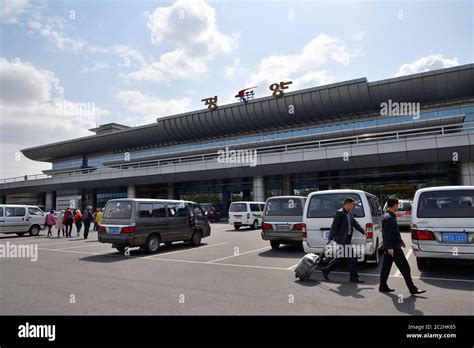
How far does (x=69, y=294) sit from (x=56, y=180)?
42.8 m

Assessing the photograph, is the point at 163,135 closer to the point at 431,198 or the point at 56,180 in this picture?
the point at 56,180

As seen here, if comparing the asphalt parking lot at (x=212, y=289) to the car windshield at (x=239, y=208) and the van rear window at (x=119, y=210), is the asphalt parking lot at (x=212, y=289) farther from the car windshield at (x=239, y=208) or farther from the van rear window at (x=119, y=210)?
the car windshield at (x=239, y=208)

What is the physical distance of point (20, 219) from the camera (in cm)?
1978

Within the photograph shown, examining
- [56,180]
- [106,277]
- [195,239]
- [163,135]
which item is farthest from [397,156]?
[56,180]

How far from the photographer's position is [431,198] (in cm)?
779

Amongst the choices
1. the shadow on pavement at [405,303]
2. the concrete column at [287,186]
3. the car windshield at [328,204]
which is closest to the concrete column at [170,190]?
the concrete column at [287,186]

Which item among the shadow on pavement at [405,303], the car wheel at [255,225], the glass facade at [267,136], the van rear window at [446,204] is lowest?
the shadow on pavement at [405,303]

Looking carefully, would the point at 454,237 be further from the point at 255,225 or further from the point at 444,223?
the point at 255,225

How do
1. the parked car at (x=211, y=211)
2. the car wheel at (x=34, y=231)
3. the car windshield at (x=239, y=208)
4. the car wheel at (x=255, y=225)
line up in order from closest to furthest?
the car wheel at (x=34, y=231)
the car windshield at (x=239, y=208)
the car wheel at (x=255, y=225)
the parked car at (x=211, y=211)

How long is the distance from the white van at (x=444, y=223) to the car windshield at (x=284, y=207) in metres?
4.53

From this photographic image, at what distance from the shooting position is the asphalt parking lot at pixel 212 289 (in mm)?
5371

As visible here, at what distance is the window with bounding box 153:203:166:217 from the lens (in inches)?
477

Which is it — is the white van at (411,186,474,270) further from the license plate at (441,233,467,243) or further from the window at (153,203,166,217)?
the window at (153,203,166,217)

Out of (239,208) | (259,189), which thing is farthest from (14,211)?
(259,189)
